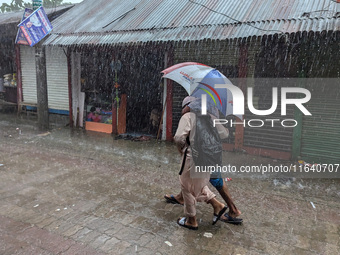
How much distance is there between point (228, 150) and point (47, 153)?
4.75m

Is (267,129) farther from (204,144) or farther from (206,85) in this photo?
(204,144)

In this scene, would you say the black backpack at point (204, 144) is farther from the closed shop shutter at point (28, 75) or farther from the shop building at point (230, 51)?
the closed shop shutter at point (28, 75)

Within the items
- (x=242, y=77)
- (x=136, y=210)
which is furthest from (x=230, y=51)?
(x=136, y=210)

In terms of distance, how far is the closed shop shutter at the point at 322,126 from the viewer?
20.7ft

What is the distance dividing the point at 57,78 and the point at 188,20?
5.92 metres

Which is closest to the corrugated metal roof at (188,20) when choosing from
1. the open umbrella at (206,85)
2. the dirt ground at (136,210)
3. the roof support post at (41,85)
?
the roof support post at (41,85)

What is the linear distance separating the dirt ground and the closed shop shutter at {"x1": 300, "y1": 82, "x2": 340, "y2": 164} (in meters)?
0.83

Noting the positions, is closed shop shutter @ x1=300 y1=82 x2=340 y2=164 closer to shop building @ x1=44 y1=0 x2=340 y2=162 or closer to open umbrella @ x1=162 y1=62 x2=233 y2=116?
shop building @ x1=44 y1=0 x2=340 y2=162

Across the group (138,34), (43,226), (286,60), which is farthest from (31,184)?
(286,60)

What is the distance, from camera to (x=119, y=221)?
4.10 m

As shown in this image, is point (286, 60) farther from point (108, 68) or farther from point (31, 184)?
point (31, 184)

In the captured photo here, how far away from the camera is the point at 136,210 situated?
4453 millimetres

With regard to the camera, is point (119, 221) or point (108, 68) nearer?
point (119, 221)

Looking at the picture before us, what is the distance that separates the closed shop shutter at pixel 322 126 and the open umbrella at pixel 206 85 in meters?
3.23
